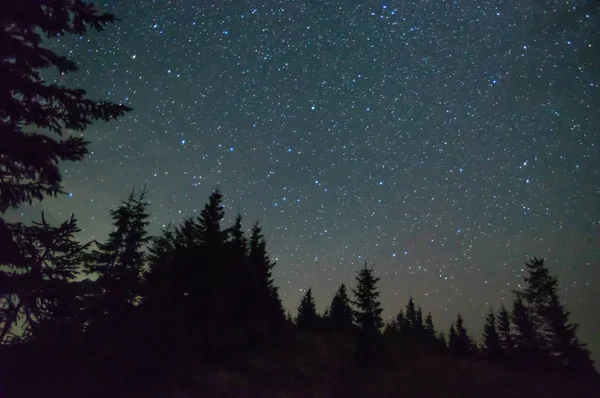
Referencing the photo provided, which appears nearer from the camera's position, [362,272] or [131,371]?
[131,371]

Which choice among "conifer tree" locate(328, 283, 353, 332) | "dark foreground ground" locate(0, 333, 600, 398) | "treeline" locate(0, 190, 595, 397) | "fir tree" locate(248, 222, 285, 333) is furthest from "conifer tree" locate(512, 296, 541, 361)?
"fir tree" locate(248, 222, 285, 333)

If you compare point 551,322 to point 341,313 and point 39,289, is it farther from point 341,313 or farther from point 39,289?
point 39,289

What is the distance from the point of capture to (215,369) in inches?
853

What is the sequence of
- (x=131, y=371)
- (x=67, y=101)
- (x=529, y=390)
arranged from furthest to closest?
(x=529, y=390) < (x=131, y=371) < (x=67, y=101)

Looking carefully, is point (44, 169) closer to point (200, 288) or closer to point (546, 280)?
point (200, 288)

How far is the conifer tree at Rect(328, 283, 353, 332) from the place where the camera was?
44406 mm

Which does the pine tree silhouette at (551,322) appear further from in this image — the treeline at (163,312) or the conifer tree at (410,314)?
the conifer tree at (410,314)

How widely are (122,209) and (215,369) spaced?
41.9 ft

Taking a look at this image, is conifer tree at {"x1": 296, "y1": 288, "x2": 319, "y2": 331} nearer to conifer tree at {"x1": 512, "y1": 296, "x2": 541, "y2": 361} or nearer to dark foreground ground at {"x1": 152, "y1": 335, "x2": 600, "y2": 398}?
dark foreground ground at {"x1": 152, "y1": 335, "x2": 600, "y2": 398}

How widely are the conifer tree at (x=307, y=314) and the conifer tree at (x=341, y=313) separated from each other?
7.65ft

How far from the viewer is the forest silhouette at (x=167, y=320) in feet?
23.1

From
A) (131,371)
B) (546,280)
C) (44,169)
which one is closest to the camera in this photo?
(44,169)

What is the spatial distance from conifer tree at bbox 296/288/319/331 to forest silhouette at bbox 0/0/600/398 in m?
0.43

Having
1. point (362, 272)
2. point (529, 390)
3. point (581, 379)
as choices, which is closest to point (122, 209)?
point (362, 272)
